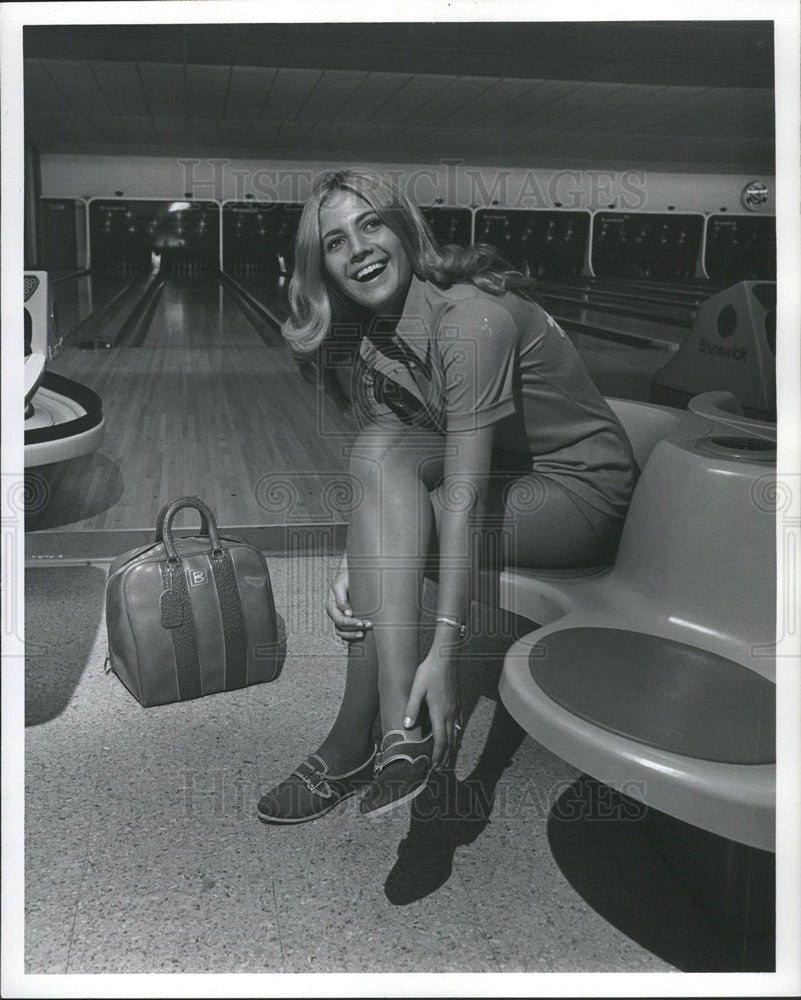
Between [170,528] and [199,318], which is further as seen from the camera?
[199,318]

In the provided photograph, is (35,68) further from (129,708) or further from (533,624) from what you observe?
(533,624)

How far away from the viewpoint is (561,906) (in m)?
1.18

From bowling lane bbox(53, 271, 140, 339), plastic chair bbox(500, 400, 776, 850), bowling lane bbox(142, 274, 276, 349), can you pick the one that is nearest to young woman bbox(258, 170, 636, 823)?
plastic chair bbox(500, 400, 776, 850)

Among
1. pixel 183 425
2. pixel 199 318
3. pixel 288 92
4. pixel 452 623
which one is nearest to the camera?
pixel 452 623

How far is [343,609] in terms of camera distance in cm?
A: 133

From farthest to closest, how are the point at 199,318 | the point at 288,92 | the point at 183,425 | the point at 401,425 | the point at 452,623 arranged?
the point at 199,318
the point at 183,425
the point at 288,92
the point at 401,425
the point at 452,623

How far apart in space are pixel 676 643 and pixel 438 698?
0.37m

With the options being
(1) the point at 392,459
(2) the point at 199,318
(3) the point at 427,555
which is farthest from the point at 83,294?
(3) the point at 427,555

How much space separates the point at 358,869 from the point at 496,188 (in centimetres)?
98


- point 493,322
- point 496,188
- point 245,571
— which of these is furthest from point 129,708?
point 496,188

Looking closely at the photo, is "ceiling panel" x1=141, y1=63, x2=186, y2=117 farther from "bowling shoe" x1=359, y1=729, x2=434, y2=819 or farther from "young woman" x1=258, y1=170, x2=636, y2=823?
"bowling shoe" x1=359, y1=729, x2=434, y2=819

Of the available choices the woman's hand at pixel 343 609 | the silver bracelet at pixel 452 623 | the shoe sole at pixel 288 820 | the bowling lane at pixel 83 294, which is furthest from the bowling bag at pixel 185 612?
the bowling lane at pixel 83 294

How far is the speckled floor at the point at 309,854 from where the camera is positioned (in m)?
1.11

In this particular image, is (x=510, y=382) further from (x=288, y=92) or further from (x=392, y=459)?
(x=288, y=92)
